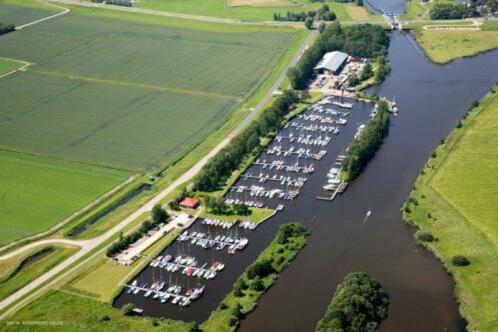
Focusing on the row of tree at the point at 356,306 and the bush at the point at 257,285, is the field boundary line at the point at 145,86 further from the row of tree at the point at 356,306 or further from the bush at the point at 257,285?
the row of tree at the point at 356,306

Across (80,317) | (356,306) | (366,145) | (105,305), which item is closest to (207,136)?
(366,145)

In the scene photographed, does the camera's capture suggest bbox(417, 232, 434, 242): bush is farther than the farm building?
No

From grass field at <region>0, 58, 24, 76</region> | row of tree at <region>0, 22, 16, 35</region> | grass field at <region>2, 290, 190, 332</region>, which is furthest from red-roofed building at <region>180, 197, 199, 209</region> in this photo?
row of tree at <region>0, 22, 16, 35</region>

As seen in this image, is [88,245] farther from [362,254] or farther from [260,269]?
[362,254]

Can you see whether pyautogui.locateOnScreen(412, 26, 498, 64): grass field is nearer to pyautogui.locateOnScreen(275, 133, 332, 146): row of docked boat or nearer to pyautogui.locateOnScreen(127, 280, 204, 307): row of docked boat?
pyautogui.locateOnScreen(275, 133, 332, 146): row of docked boat

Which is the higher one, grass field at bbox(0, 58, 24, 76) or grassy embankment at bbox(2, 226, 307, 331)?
grass field at bbox(0, 58, 24, 76)

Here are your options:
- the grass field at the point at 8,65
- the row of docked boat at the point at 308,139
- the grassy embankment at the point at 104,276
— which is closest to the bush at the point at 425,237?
the row of docked boat at the point at 308,139

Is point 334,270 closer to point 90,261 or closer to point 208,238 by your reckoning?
point 208,238
